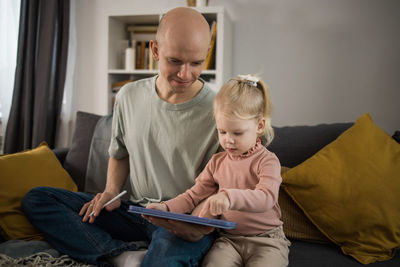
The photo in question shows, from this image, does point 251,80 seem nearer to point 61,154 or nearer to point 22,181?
point 22,181

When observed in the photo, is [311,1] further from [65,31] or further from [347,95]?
[65,31]

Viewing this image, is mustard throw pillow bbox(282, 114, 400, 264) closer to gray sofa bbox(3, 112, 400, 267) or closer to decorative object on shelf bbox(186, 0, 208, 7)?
gray sofa bbox(3, 112, 400, 267)

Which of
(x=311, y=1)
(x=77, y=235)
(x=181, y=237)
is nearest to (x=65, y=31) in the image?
(x=311, y=1)

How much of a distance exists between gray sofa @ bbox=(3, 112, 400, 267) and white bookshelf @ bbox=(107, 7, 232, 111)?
731 mm

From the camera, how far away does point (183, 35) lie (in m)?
1.17

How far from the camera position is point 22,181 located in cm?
148

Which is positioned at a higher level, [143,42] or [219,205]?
[143,42]

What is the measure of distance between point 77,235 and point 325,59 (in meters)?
1.98

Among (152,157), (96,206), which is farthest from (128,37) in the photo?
(96,206)

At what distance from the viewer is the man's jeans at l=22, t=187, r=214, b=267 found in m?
1.11

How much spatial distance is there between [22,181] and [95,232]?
1.52 feet

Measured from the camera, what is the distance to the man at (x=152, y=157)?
1185mm

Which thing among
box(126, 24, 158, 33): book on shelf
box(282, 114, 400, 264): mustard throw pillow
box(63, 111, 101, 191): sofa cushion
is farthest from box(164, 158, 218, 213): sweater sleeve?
box(126, 24, 158, 33): book on shelf

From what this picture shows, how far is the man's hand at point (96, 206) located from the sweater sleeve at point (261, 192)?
0.46 m
